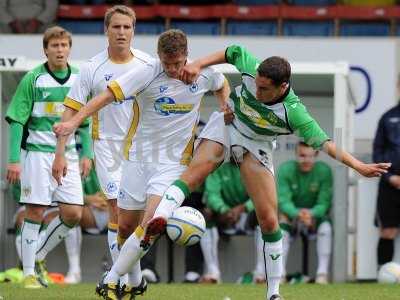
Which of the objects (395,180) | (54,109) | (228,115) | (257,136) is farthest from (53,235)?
(395,180)

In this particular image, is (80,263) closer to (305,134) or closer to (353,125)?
(353,125)

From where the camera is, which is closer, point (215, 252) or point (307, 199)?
point (215, 252)

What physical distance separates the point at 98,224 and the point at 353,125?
11.7ft

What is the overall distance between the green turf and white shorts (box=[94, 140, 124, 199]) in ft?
3.03

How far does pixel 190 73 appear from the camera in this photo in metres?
8.61

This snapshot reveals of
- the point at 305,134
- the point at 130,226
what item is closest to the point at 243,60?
the point at 305,134

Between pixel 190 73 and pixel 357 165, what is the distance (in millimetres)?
1318

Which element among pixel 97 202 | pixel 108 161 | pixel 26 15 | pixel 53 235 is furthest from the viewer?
pixel 26 15

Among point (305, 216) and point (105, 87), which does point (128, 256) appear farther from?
point (305, 216)

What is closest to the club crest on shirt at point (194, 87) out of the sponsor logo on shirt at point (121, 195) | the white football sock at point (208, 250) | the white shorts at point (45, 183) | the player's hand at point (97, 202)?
the sponsor logo on shirt at point (121, 195)

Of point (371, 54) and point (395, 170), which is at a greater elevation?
point (371, 54)

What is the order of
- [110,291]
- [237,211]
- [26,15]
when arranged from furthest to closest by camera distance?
[26,15] < [237,211] < [110,291]

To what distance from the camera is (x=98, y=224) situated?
13.6m

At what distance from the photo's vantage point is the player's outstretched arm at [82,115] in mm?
8461
